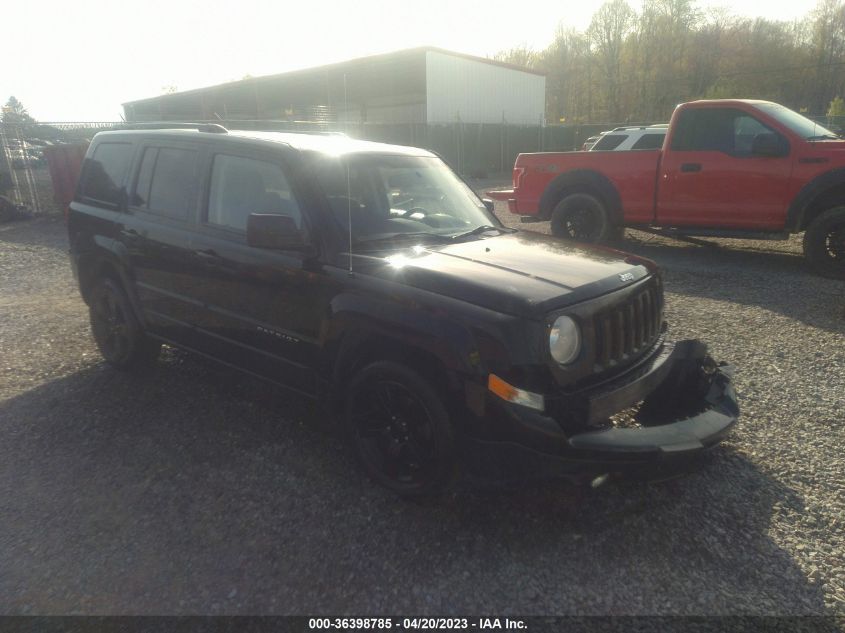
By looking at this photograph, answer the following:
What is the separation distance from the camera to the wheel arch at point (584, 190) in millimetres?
8898

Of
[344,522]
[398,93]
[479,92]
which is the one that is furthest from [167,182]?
[479,92]

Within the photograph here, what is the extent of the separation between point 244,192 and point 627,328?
2.41 m

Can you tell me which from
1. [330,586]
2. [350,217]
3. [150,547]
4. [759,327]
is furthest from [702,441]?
[759,327]

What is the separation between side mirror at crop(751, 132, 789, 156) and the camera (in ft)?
24.7

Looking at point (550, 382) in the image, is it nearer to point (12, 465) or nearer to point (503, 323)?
point (503, 323)

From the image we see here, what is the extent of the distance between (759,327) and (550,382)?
13.7 feet

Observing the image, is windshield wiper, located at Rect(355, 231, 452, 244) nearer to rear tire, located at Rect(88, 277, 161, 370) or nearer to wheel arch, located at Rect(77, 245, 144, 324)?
wheel arch, located at Rect(77, 245, 144, 324)

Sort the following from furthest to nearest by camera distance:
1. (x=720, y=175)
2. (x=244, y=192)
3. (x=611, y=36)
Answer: (x=611, y=36)
(x=720, y=175)
(x=244, y=192)

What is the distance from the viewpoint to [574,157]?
360 inches

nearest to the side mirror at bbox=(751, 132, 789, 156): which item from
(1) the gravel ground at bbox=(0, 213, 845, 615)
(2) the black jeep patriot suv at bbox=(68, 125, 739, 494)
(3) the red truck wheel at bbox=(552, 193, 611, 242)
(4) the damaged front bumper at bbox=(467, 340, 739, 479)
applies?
(3) the red truck wheel at bbox=(552, 193, 611, 242)

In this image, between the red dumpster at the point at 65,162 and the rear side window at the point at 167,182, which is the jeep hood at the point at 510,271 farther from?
the red dumpster at the point at 65,162

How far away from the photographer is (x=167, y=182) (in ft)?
13.8

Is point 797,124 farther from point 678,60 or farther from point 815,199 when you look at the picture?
point 678,60

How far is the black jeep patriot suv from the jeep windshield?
1 cm
